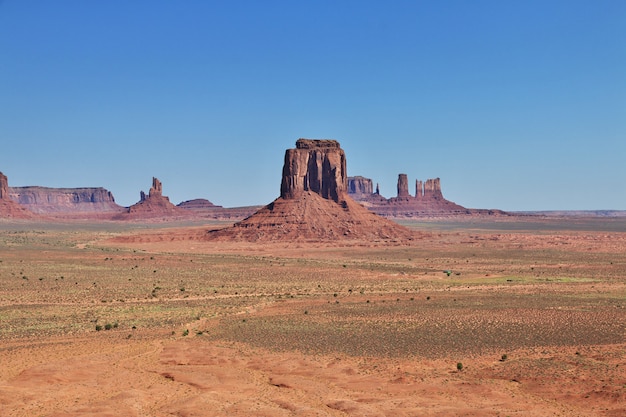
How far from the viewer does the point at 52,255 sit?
258 ft

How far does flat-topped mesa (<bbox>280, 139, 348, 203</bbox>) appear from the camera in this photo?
124750mm

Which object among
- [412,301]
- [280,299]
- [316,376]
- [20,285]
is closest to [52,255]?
[20,285]

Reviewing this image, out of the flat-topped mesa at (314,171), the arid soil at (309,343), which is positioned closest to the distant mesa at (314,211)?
the flat-topped mesa at (314,171)

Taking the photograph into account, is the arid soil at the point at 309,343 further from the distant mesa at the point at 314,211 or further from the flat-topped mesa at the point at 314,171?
the flat-topped mesa at the point at 314,171

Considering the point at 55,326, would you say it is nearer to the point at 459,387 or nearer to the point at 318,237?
the point at 459,387

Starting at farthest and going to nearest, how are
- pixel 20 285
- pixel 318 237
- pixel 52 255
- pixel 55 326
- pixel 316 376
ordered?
1. pixel 318 237
2. pixel 52 255
3. pixel 20 285
4. pixel 55 326
5. pixel 316 376

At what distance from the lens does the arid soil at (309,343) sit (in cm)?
2083

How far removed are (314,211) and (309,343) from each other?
Result: 297ft

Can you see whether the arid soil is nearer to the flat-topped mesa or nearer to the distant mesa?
the distant mesa

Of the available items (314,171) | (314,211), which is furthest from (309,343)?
(314,171)

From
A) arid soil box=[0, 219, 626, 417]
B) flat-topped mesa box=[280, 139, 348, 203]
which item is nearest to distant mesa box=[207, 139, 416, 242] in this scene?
flat-topped mesa box=[280, 139, 348, 203]

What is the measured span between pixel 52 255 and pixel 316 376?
6342 cm

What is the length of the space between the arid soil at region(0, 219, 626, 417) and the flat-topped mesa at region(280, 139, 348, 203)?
208 feet

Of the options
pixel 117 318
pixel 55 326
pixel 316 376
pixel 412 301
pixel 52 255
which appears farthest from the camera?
pixel 52 255
